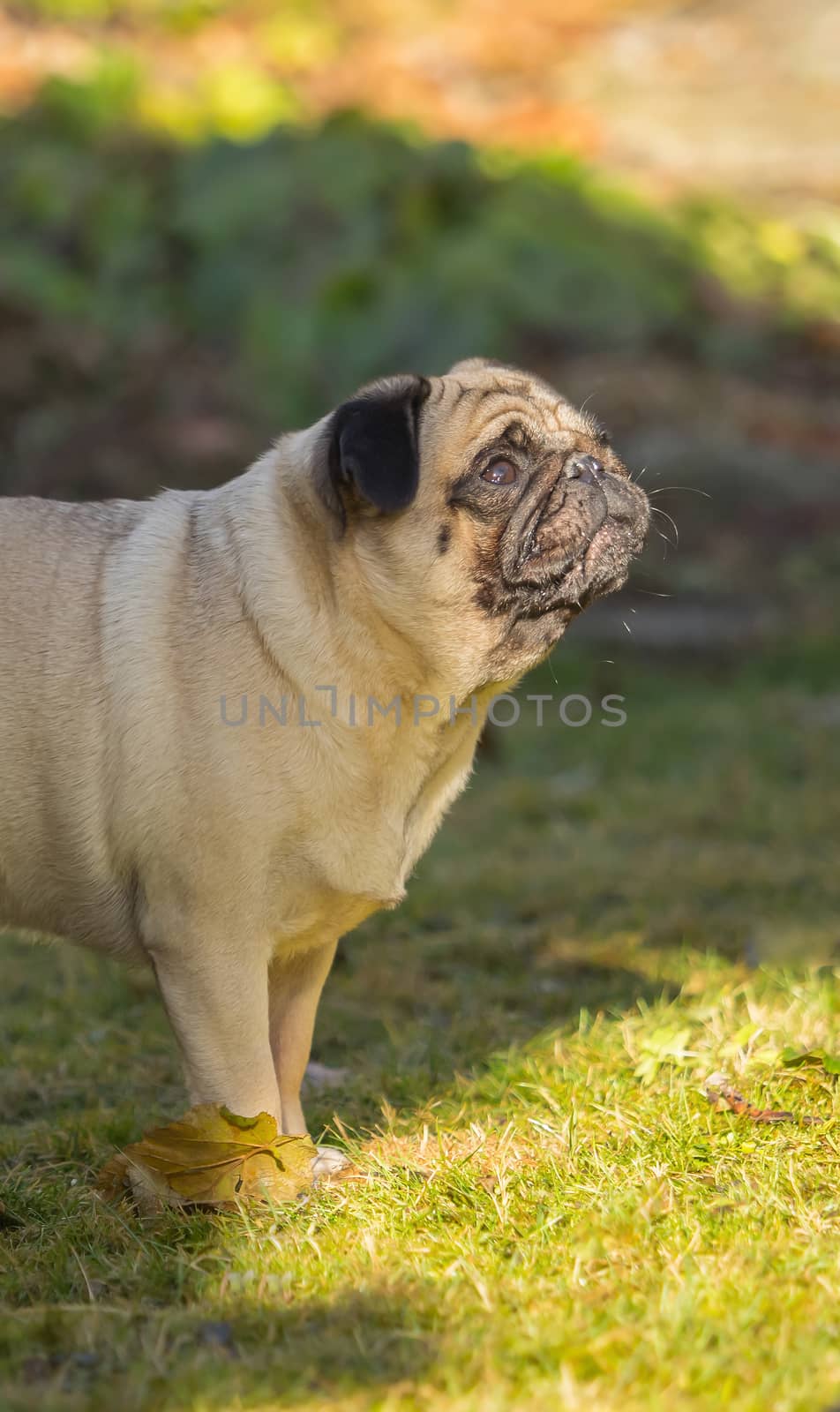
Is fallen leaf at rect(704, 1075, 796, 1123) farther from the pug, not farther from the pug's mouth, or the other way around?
the pug's mouth

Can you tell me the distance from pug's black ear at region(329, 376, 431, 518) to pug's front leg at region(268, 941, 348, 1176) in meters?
1.29

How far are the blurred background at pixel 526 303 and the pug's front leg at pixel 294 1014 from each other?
259 centimetres

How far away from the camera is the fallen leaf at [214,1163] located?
3740 mm

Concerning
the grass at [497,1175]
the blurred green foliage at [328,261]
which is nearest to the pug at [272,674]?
the grass at [497,1175]

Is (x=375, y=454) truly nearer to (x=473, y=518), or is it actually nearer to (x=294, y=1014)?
(x=473, y=518)

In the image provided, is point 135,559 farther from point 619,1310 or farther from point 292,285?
point 292,285

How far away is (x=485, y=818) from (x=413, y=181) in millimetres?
8982

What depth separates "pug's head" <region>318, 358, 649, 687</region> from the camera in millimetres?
4043

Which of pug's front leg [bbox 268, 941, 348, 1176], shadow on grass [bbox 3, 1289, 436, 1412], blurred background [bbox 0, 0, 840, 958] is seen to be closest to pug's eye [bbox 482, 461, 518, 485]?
pug's front leg [bbox 268, 941, 348, 1176]

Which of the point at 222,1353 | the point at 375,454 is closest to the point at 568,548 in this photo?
the point at 375,454

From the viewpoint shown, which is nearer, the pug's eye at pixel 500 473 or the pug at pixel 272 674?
the pug at pixel 272 674

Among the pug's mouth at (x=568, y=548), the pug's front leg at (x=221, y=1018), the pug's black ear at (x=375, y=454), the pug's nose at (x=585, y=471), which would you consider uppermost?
the pug's black ear at (x=375, y=454)

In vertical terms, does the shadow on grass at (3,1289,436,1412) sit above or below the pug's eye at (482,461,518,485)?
below

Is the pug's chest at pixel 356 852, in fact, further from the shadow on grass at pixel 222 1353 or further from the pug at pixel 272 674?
the shadow on grass at pixel 222 1353
